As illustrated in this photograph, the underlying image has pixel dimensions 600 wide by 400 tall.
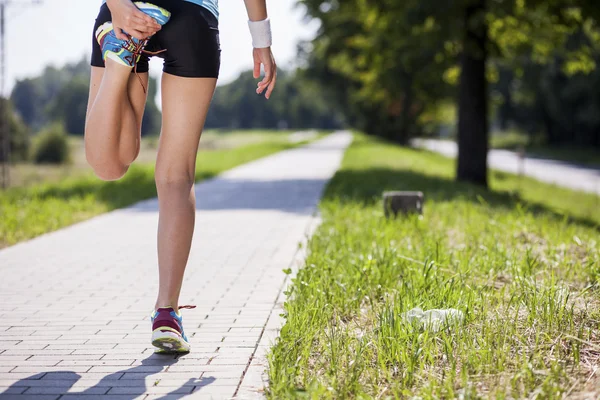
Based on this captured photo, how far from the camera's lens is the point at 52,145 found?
211 feet

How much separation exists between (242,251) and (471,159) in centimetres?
1033

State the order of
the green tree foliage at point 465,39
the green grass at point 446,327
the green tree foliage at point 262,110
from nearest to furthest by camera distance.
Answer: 1. the green grass at point 446,327
2. the green tree foliage at point 465,39
3. the green tree foliage at point 262,110

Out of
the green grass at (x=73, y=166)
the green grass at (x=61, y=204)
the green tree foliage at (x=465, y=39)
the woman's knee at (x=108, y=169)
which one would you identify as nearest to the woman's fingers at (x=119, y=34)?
the woman's knee at (x=108, y=169)

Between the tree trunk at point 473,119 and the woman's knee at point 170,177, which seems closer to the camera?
the woman's knee at point 170,177

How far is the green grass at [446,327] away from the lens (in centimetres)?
297

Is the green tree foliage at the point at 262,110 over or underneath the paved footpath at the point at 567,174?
over

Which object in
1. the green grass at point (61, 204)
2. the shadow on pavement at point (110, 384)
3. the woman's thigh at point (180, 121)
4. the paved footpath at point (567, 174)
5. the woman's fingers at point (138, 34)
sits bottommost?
the paved footpath at point (567, 174)

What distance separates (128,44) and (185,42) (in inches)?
10.0

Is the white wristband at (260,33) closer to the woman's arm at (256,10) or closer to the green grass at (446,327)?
the woman's arm at (256,10)

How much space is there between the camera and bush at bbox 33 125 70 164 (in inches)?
2527

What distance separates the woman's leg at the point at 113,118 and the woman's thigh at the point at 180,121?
161 millimetres

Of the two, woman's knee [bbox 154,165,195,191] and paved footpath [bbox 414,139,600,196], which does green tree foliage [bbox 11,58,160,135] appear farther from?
woman's knee [bbox 154,165,195,191]

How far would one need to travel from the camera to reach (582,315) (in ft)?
12.8

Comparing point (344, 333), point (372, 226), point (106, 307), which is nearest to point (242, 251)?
point (372, 226)
